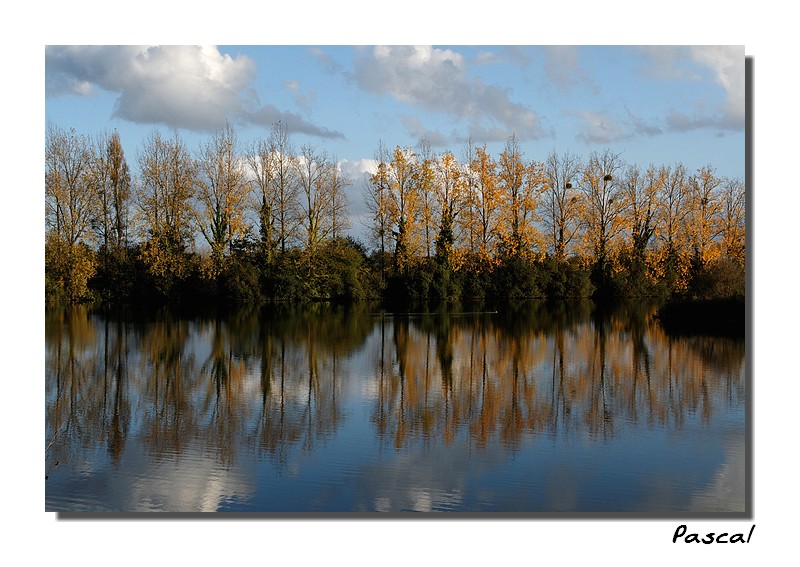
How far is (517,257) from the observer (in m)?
29.7

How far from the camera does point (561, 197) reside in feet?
92.9

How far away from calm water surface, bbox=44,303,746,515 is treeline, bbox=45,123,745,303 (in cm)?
979

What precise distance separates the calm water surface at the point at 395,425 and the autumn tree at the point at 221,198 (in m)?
12.9

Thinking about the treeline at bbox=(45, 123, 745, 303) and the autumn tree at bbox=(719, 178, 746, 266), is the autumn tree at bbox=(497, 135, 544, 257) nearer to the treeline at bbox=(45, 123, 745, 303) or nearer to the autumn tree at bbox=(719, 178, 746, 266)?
the treeline at bbox=(45, 123, 745, 303)

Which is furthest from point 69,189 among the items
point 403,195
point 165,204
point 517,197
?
point 517,197

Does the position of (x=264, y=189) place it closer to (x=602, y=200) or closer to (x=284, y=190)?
(x=284, y=190)

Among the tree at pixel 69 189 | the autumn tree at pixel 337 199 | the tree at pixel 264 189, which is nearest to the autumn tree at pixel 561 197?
the autumn tree at pixel 337 199

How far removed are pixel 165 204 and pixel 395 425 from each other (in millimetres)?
22790

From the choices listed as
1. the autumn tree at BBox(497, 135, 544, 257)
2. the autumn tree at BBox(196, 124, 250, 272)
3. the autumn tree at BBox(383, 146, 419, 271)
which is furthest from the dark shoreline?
the autumn tree at BBox(196, 124, 250, 272)

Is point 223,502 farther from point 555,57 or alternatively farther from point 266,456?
point 555,57

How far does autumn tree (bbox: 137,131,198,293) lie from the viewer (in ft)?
93.1

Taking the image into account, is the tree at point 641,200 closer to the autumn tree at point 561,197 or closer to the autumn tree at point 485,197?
the autumn tree at point 561,197
